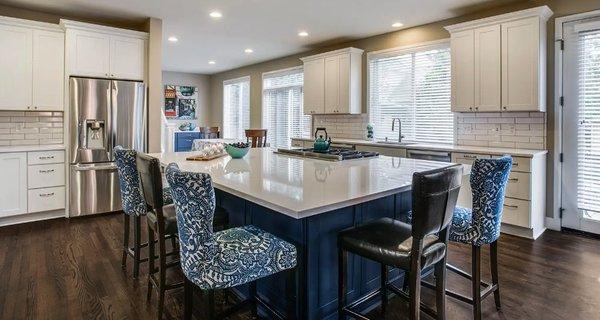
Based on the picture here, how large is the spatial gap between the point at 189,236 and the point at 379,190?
91 centimetres

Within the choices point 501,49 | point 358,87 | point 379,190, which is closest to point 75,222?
point 379,190

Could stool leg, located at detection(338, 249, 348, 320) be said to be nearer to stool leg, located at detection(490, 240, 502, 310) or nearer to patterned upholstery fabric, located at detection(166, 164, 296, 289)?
patterned upholstery fabric, located at detection(166, 164, 296, 289)

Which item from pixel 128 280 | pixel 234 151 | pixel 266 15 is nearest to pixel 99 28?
pixel 266 15

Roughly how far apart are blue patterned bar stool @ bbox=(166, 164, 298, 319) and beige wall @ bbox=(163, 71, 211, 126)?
360 inches

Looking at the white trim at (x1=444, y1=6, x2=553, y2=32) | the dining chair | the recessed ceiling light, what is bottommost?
the dining chair

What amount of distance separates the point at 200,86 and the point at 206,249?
9594mm

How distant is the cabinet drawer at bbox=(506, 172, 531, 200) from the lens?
3713mm

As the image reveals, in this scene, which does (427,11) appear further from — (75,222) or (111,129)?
(75,222)

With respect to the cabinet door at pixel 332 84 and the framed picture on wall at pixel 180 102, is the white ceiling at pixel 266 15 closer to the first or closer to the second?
the cabinet door at pixel 332 84

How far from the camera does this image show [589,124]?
3.81m

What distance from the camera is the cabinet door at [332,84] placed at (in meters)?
6.07

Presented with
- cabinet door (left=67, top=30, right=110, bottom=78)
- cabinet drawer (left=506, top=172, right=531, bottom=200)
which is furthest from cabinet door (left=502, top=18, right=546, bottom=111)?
cabinet door (left=67, top=30, right=110, bottom=78)

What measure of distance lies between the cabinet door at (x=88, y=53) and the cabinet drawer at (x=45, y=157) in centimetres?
101

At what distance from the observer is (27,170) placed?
14.1ft
